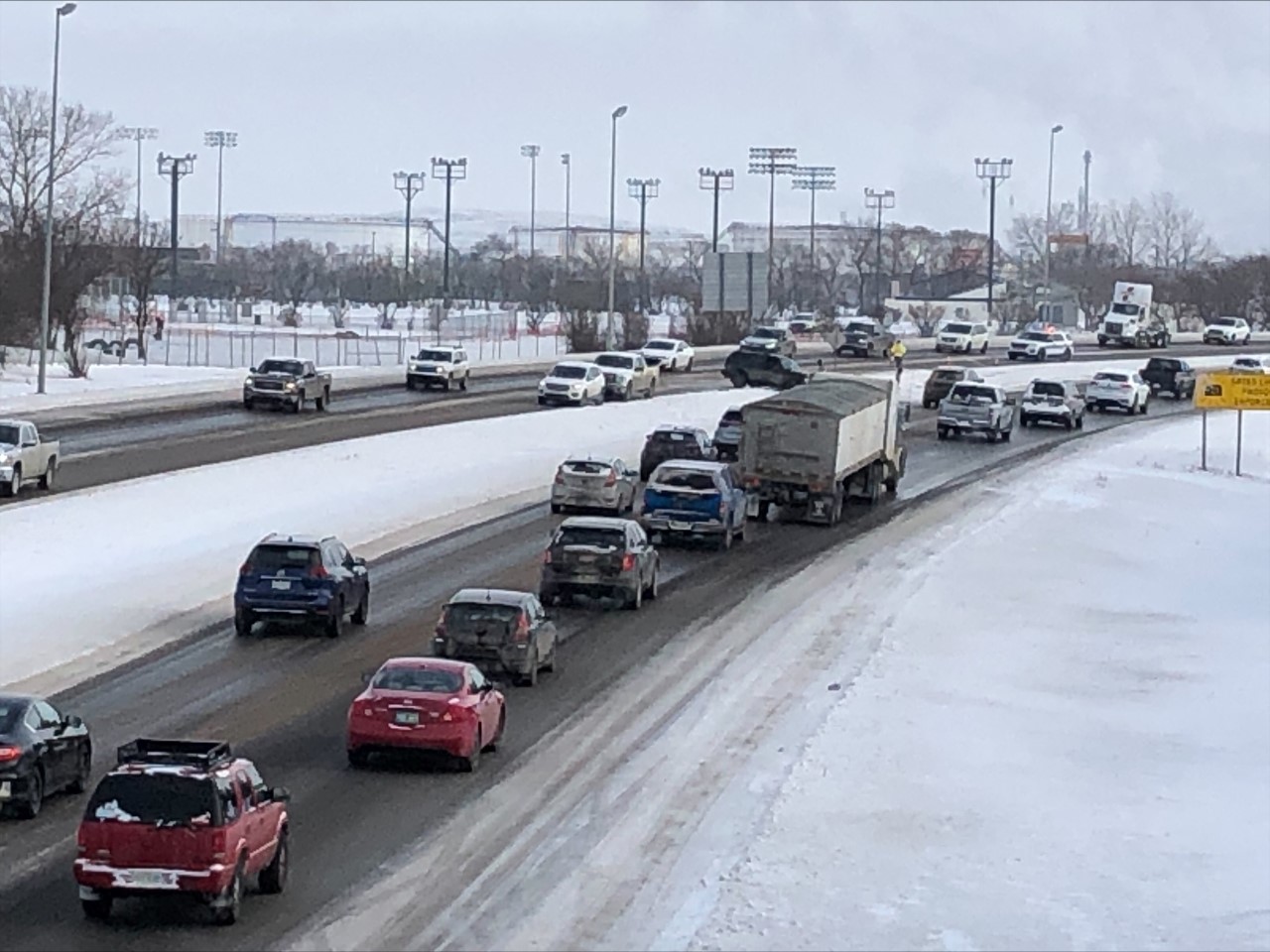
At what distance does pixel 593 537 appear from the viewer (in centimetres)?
3791

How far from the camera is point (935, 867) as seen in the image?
22500 mm

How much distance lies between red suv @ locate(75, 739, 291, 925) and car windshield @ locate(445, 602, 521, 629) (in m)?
12.3

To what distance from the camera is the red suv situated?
18188 mm

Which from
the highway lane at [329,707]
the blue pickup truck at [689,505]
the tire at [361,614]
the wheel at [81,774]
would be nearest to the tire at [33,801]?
the highway lane at [329,707]

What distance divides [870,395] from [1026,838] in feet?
98.7

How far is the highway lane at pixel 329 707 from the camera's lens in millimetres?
19266

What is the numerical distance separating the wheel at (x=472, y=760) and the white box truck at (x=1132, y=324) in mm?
94538

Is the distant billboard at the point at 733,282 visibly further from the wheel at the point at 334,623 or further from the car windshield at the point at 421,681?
the car windshield at the point at 421,681

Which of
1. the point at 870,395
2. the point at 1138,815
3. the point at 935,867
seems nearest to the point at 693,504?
the point at 870,395

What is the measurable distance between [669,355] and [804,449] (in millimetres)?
43133

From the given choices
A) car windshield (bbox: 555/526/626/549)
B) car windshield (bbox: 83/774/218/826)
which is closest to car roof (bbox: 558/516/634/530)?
car windshield (bbox: 555/526/626/549)

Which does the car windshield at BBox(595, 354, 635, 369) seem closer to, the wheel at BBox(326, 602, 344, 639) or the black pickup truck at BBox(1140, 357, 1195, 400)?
the black pickup truck at BBox(1140, 357, 1195, 400)

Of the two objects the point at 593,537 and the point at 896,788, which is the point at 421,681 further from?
the point at 593,537

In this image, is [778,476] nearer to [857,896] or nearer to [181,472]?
[181,472]
